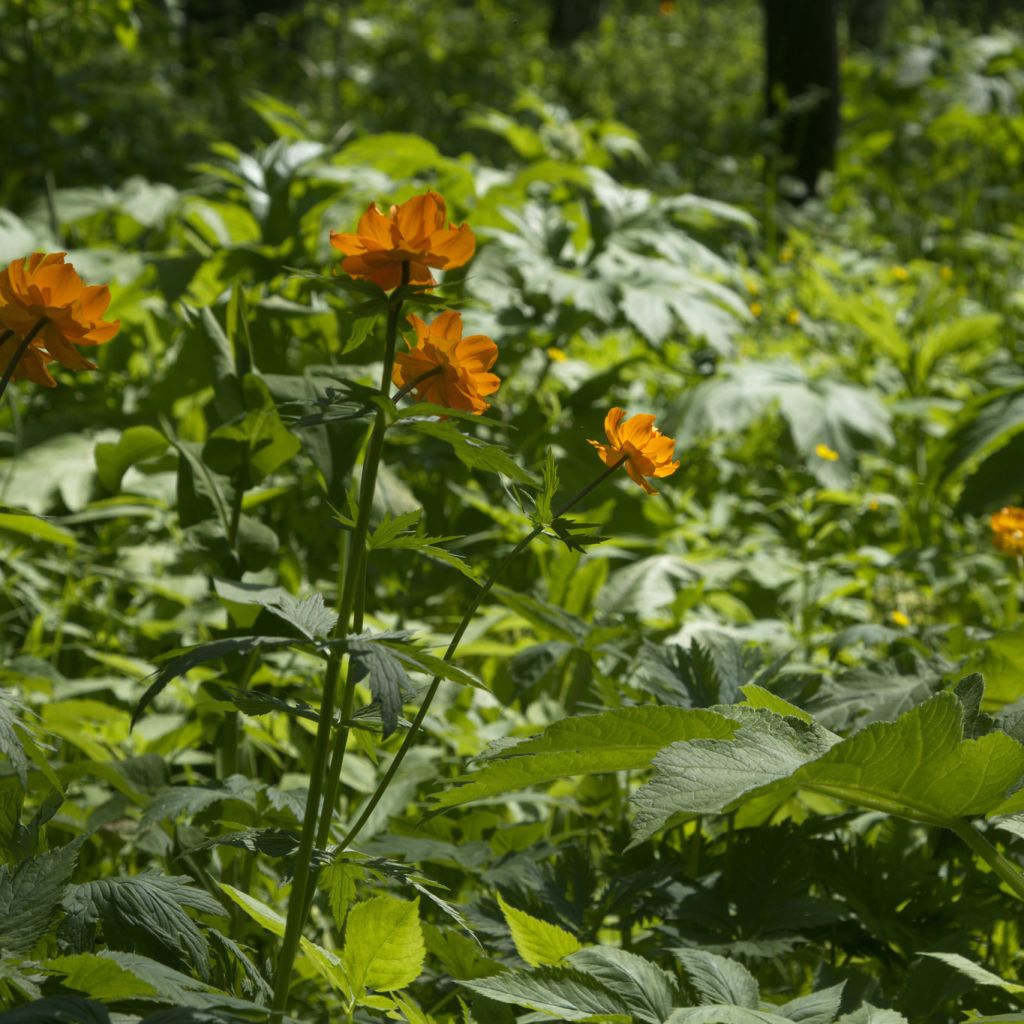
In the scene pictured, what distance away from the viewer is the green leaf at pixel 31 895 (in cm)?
91

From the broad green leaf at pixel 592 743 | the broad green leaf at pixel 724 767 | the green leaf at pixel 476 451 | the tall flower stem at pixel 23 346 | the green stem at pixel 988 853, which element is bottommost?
the green stem at pixel 988 853

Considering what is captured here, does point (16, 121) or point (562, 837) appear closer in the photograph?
point (562, 837)

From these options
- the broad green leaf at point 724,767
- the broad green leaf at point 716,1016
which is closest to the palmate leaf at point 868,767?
the broad green leaf at point 724,767

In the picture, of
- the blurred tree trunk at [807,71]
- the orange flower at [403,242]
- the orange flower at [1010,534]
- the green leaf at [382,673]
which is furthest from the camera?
the blurred tree trunk at [807,71]

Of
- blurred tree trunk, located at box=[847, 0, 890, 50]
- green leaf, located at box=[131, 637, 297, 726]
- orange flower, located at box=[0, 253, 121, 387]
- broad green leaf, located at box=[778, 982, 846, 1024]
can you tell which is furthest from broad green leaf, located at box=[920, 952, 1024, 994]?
→ blurred tree trunk, located at box=[847, 0, 890, 50]

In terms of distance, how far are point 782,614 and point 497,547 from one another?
0.64 m

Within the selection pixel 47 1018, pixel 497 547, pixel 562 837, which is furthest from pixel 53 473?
pixel 47 1018

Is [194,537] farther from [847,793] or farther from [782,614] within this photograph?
[782,614]

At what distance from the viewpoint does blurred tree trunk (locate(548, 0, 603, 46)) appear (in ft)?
41.9

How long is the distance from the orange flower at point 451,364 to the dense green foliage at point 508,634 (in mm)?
56

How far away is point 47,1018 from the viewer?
0.79 m

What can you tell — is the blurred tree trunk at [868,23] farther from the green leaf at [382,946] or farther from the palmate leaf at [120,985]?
the palmate leaf at [120,985]

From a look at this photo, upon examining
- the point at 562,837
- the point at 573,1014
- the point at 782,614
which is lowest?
the point at 782,614

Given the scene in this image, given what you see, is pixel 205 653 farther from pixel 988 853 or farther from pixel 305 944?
pixel 988 853
